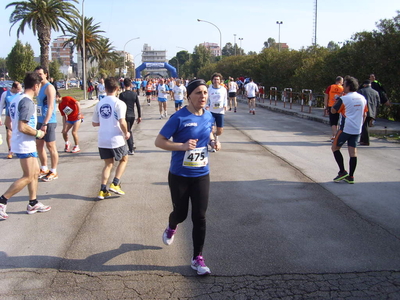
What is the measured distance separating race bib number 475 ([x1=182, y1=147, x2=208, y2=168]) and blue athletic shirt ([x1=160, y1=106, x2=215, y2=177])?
0.07ft

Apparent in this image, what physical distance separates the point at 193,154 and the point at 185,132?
0.73ft

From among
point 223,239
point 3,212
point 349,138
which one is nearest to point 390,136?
point 349,138

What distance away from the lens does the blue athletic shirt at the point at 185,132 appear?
12.8 feet

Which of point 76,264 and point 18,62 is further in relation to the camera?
point 18,62

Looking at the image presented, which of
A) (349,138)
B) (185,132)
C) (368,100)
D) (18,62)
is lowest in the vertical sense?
(349,138)

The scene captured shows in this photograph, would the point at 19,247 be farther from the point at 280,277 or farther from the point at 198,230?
the point at 280,277

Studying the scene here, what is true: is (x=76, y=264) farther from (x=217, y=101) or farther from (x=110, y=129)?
(x=217, y=101)

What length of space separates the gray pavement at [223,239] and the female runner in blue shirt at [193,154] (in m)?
0.53

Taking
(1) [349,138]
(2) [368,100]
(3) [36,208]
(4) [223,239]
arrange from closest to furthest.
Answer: (4) [223,239], (3) [36,208], (1) [349,138], (2) [368,100]

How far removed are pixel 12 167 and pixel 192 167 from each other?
632 cm

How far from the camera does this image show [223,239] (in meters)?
4.88

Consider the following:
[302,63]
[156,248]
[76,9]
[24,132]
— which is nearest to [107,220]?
[156,248]

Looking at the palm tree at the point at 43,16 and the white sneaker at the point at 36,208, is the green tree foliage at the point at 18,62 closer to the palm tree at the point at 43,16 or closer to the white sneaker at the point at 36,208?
the palm tree at the point at 43,16

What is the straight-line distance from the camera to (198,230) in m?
4.05
